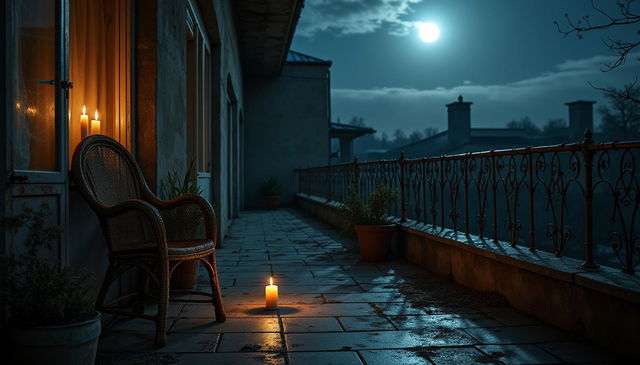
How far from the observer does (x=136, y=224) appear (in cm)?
293

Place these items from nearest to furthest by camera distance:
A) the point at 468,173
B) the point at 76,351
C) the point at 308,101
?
1. the point at 76,351
2. the point at 468,173
3. the point at 308,101

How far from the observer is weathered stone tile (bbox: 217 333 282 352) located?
2326mm

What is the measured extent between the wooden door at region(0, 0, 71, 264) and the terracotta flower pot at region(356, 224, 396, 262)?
117 inches

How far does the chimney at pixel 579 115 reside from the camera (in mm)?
21562

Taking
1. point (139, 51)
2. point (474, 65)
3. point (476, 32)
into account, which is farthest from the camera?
point (474, 65)

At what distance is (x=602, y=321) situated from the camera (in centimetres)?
229

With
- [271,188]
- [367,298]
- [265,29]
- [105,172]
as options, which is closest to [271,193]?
[271,188]

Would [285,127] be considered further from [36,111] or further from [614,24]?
[36,111]

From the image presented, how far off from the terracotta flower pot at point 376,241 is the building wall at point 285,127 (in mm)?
9206

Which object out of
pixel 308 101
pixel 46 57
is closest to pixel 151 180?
pixel 46 57

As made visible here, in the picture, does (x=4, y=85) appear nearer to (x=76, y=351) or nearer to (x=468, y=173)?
(x=76, y=351)

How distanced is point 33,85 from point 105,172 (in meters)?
0.72

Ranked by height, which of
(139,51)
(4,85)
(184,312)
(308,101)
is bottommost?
(184,312)

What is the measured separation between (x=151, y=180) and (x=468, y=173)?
7.67ft
